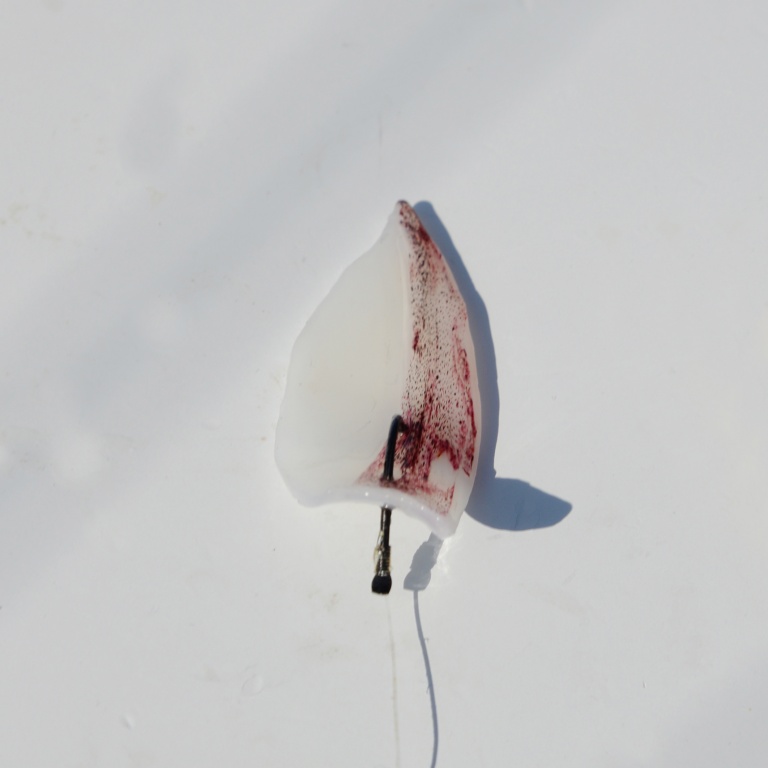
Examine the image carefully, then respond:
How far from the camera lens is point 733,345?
1236mm

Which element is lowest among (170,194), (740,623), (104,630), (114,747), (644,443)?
(114,747)

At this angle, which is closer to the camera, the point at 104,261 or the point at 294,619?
the point at 294,619

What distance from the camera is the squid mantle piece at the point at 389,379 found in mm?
1100

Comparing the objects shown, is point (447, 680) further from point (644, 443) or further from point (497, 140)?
point (497, 140)

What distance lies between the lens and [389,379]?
1173 mm

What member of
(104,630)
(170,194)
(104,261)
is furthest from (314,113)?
(104,630)

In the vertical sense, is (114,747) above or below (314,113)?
below

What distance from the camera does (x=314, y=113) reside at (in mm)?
1356

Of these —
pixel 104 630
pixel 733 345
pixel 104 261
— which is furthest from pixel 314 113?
pixel 104 630

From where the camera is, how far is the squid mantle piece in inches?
43.3

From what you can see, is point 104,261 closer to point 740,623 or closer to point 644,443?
point 644,443

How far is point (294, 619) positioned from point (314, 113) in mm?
869

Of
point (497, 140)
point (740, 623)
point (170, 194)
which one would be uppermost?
point (497, 140)

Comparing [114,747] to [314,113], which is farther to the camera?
[314,113]
